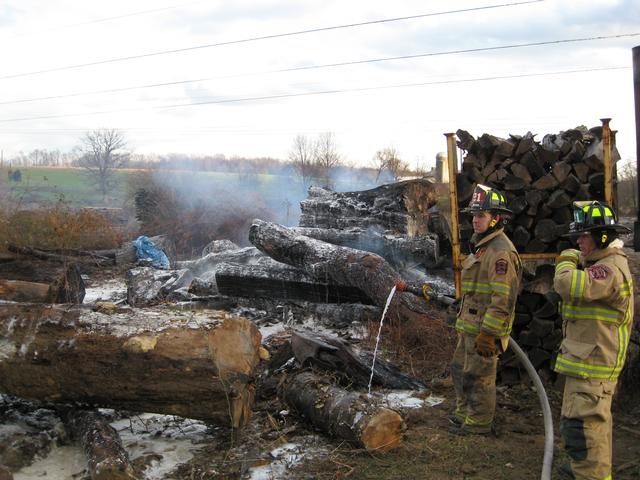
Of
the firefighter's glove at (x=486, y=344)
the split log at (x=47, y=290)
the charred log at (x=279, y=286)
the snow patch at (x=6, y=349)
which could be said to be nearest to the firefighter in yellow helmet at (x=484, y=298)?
the firefighter's glove at (x=486, y=344)

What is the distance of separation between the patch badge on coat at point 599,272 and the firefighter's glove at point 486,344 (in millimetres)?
1144

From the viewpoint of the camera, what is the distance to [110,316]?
4391 mm

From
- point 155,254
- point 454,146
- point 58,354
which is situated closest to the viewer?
point 58,354

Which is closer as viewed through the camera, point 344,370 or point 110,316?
point 110,316

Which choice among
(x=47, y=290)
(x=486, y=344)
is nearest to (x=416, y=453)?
(x=486, y=344)

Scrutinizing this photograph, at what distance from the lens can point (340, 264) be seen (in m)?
8.15

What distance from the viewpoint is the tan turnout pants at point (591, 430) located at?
3.45m

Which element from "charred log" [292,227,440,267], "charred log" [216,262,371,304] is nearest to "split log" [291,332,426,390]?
"charred log" [216,262,371,304]

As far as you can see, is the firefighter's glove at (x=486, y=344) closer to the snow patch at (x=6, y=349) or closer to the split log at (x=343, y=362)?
the split log at (x=343, y=362)

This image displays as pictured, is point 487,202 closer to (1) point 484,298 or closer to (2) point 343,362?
(1) point 484,298

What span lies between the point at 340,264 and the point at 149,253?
776cm

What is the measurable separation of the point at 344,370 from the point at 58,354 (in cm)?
263

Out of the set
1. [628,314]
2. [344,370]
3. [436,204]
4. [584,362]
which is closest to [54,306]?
[344,370]

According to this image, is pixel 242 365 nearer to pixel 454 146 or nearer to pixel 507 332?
pixel 507 332
